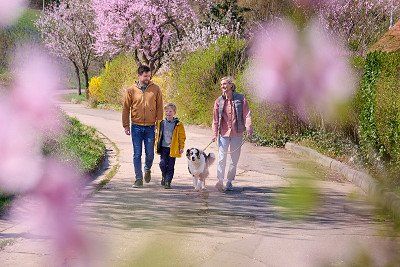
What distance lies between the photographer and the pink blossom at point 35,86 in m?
0.69

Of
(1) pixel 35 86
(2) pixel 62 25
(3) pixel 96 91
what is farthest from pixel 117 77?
(1) pixel 35 86

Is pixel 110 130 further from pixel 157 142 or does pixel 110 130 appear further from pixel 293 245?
pixel 293 245

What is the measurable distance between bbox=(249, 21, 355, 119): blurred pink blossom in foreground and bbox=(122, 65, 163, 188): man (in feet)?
22.4

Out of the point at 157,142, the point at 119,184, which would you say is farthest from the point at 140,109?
the point at 119,184

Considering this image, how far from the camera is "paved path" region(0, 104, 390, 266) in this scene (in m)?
0.85

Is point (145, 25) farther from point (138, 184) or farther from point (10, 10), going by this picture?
point (10, 10)

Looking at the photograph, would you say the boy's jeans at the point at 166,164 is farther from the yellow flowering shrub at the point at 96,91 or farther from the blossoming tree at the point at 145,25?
the yellow flowering shrub at the point at 96,91

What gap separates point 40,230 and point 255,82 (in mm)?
330

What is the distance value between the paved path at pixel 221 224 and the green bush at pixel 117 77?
1214 centimetres

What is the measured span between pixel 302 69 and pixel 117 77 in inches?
1214

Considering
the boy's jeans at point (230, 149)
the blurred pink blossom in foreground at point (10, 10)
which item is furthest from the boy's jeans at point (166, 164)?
the blurred pink blossom in foreground at point (10, 10)

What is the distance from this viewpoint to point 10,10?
2.53 feet

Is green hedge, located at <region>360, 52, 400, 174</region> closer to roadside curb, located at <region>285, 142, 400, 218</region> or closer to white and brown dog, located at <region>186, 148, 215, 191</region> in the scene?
roadside curb, located at <region>285, 142, 400, 218</region>

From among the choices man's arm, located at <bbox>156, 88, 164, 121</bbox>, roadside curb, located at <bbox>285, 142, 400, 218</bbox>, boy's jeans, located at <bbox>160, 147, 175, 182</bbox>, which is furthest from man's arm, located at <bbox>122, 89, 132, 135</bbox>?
roadside curb, located at <bbox>285, 142, 400, 218</bbox>
